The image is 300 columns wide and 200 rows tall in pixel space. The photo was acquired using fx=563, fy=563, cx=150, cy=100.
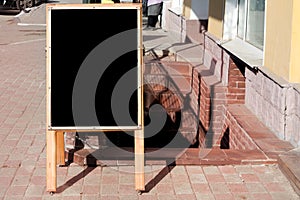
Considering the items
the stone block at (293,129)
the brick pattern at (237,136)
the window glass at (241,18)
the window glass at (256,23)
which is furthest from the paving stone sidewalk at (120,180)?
the window glass at (241,18)

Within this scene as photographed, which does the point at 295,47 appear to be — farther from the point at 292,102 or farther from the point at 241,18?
the point at 241,18

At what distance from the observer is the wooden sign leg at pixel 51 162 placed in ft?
14.5

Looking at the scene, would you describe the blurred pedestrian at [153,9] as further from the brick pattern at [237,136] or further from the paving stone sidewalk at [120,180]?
the paving stone sidewalk at [120,180]

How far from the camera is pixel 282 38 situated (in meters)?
5.35

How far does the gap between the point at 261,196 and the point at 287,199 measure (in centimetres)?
20

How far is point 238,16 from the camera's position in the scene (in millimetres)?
7664

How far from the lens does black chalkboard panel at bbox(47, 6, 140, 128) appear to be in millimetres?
4348

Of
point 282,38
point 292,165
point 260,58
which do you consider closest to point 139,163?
point 292,165

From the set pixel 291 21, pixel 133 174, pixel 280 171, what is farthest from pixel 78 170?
pixel 291 21

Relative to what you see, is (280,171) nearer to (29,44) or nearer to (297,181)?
(297,181)

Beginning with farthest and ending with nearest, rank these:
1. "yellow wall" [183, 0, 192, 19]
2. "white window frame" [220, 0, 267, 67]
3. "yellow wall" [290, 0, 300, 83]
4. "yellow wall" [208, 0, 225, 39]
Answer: "yellow wall" [183, 0, 192, 19]
"yellow wall" [208, 0, 225, 39]
"white window frame" [220, 0, 267, 67]
"yellow wall" [290, 0, 300, 83]

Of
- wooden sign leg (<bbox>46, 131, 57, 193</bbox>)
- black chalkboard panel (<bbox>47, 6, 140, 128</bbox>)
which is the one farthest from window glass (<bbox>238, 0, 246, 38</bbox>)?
wooden sign leg (<bbox>46, 131, 57, 193</bbox>)

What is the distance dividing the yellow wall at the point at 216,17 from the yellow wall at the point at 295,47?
10.2ft

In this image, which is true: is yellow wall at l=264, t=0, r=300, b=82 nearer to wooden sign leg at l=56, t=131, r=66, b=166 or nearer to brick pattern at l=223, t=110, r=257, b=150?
brick pattern at l=223, t=110, r=257, b=150
